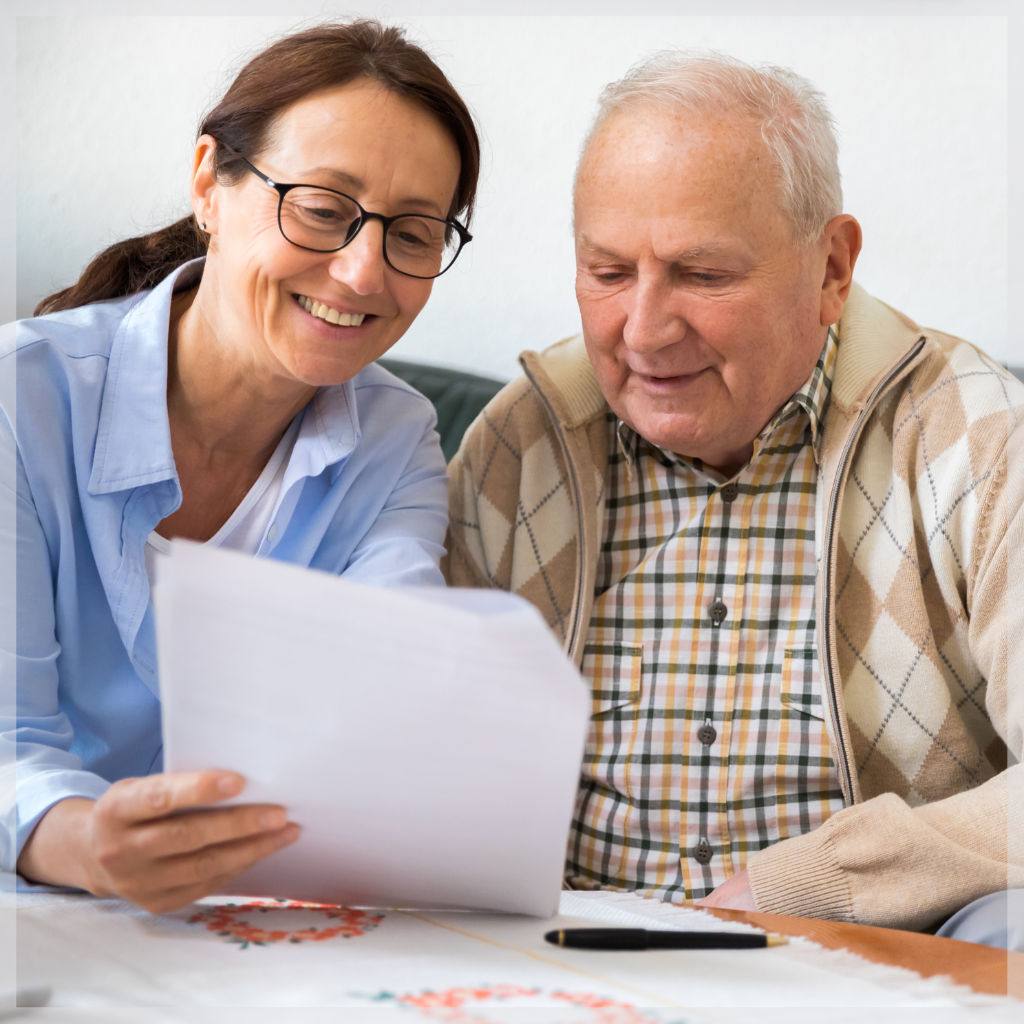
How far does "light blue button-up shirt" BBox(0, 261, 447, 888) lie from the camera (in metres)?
0.99

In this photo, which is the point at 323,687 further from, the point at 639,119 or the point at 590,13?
the point at 590,13

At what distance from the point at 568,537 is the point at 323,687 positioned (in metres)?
0.79

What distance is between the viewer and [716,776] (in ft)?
4.10

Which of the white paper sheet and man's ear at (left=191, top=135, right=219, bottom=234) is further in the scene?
man's ear at (left=191, top=135, right=219, bottom=234)

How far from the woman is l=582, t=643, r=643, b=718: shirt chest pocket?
27 cm

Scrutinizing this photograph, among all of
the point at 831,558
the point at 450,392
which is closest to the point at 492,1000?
the point at 831,558

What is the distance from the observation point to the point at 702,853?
123 centimetres

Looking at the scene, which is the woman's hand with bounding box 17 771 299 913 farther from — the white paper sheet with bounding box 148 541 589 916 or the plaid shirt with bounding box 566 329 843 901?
the plaid shirt with bounding box 566 329 843 901

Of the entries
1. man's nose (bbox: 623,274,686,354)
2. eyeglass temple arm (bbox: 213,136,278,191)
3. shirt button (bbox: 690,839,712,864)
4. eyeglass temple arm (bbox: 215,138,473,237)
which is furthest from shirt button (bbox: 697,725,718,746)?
eyeglass temple arm (bbox: 213,136,278,191)

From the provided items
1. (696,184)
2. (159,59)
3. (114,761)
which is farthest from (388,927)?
(159,59)

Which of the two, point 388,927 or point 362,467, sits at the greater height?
point 362,467

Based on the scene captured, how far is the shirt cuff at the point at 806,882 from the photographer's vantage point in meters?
1.02

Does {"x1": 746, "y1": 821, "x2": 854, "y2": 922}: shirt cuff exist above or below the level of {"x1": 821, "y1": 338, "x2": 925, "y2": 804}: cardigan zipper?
below

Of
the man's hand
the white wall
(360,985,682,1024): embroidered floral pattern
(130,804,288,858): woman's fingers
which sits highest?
the white wall
